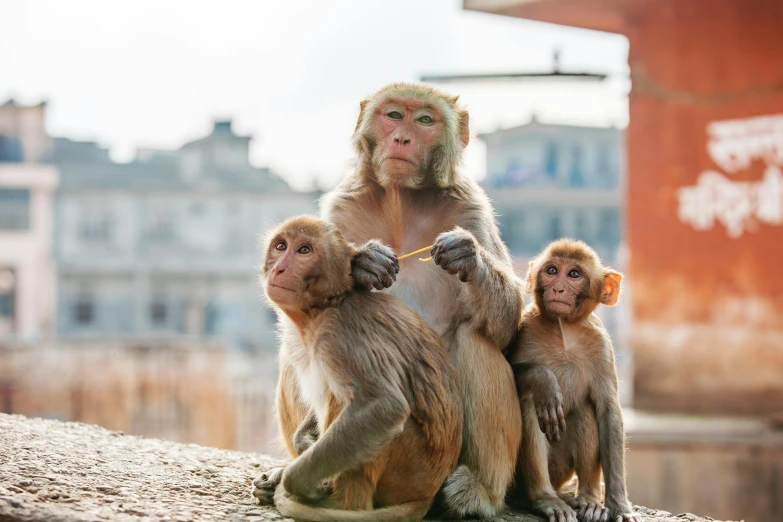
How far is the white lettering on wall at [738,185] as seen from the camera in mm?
8898

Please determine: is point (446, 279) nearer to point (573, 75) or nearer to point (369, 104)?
point (369, 104)

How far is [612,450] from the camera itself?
3.06 meters

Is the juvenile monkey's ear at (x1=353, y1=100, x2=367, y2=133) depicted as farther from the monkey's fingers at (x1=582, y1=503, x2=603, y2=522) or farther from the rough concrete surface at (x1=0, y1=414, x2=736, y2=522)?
the monkey's fingers at (x1=582, y1=503, x2=603, y2=522)

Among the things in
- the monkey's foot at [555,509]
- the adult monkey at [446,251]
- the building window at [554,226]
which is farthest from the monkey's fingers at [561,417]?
the building window at [554,226]

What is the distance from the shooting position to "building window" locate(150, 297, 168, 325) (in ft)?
93.6

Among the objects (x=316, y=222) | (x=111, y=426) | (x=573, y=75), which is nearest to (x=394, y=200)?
(x=316, y=222)

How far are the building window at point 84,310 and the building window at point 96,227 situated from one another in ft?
5.63

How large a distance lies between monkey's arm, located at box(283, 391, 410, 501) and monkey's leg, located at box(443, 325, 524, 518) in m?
0.34

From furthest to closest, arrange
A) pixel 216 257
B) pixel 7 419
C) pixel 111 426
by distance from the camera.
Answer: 1. pixel 216 257
2. pixel 111 426
3. pixel 7 419

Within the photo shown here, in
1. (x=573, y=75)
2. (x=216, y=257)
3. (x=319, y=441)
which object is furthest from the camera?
(x=216, y=257)

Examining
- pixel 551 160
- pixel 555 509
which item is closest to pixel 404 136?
pixel 555 509

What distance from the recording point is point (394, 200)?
3252mm

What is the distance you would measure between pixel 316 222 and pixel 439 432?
2.18ft

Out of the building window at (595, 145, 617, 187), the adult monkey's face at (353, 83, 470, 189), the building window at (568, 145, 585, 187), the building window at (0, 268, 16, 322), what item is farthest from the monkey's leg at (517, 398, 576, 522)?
the building window at (595, 145, 617, 187)
